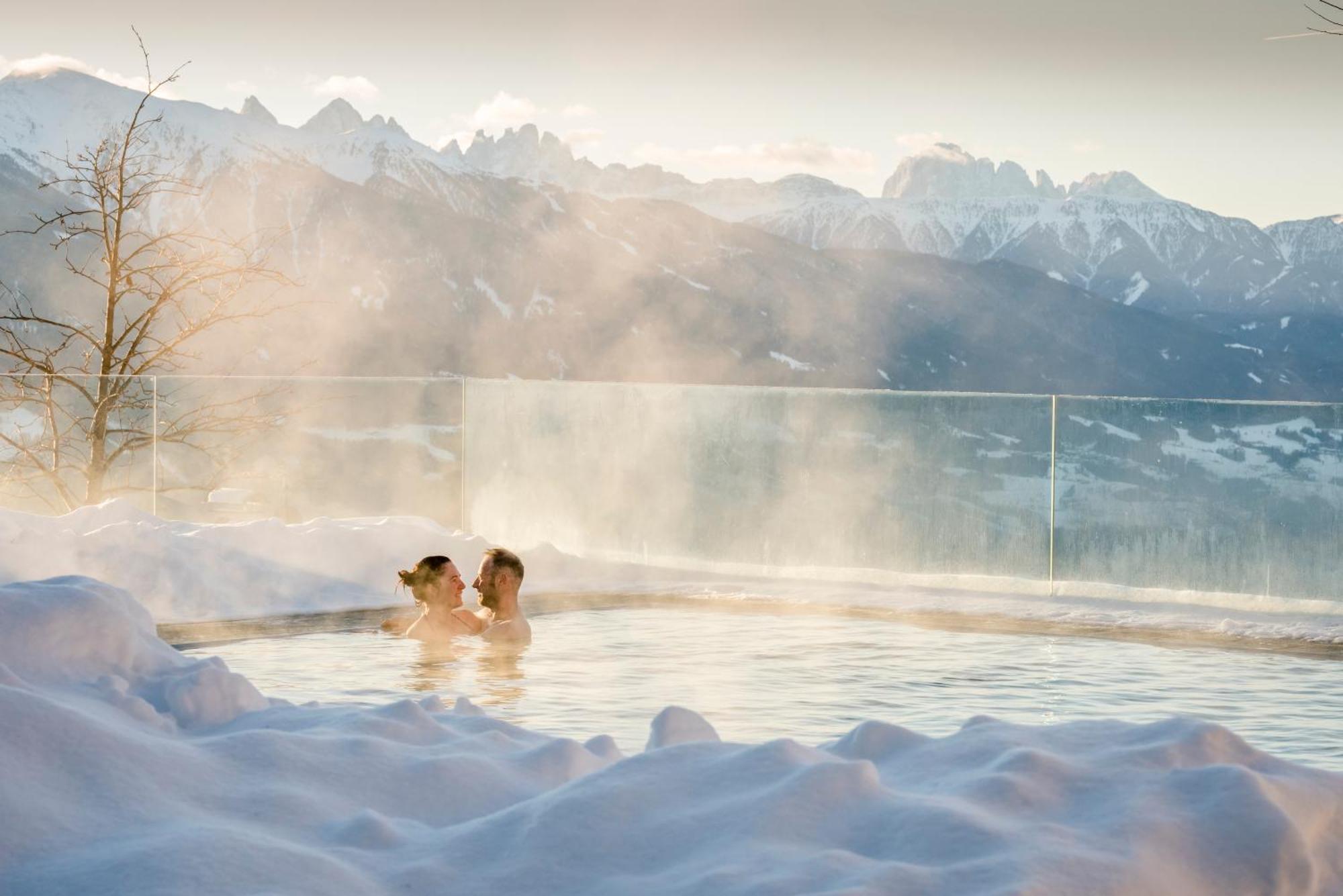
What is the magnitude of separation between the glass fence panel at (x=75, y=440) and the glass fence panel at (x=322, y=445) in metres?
0.32

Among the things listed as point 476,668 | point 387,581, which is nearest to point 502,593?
point 476,668

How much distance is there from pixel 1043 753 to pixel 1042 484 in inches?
331

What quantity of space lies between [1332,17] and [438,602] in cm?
505

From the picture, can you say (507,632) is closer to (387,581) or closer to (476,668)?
(476,668)

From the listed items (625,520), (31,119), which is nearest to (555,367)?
(31,119)

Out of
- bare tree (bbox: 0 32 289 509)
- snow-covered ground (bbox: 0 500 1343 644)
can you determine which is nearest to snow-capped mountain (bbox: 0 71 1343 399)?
bare tree (bbox: 0 32 289 509)

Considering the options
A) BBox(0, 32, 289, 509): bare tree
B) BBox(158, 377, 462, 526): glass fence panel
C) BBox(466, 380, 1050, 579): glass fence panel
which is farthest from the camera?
BBox(158, 377, 462, 526): glass fence panel

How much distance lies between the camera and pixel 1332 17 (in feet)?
17.2

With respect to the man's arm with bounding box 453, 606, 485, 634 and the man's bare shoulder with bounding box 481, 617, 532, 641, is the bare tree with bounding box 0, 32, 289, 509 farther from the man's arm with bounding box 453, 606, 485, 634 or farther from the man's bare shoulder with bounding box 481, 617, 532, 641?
the man's bare shoulder with bounding box 481, 617, 532, 641

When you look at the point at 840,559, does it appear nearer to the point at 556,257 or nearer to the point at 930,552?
the point at 930,552

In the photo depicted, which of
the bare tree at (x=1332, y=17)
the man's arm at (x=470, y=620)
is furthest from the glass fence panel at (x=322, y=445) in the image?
the bare tree at (x=1332, y=17)

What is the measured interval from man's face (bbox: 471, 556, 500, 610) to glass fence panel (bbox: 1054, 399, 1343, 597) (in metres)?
4.58

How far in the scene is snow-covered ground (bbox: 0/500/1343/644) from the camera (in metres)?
8.23

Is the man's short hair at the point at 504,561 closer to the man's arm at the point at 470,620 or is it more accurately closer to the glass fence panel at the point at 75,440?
the man's arm at the point at 470,620
